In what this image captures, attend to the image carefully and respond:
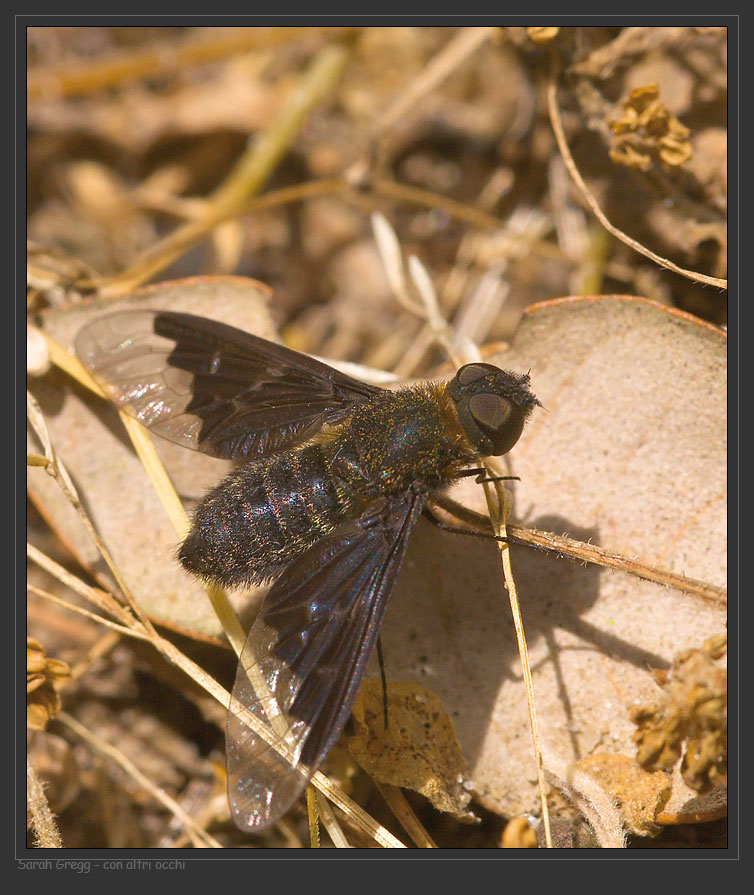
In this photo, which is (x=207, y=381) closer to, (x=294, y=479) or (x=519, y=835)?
(x=294, y=479)

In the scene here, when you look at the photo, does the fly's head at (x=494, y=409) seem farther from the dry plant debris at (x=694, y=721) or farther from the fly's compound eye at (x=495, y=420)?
the dry plant debris at (x=694, y=721)

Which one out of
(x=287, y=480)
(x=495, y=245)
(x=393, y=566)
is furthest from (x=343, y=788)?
(x=495, y=245)

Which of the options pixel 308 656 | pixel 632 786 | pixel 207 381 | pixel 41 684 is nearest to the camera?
pixel 308 656

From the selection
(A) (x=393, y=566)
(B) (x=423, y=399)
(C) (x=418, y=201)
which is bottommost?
(A) (x=393, y=566)

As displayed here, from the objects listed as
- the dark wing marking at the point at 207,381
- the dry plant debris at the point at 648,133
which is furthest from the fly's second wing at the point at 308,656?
the dry plant debris at the point at 648,133

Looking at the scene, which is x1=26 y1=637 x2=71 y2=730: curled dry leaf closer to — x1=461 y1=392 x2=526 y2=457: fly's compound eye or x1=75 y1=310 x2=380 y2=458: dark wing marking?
x1=75 y1=310 x2=380 y2=458: dark wing marking

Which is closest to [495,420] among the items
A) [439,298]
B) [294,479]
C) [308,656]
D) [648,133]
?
[294,479]

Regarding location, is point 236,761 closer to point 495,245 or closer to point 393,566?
point 393,566

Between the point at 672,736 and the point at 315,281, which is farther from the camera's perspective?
the point at 315,281
